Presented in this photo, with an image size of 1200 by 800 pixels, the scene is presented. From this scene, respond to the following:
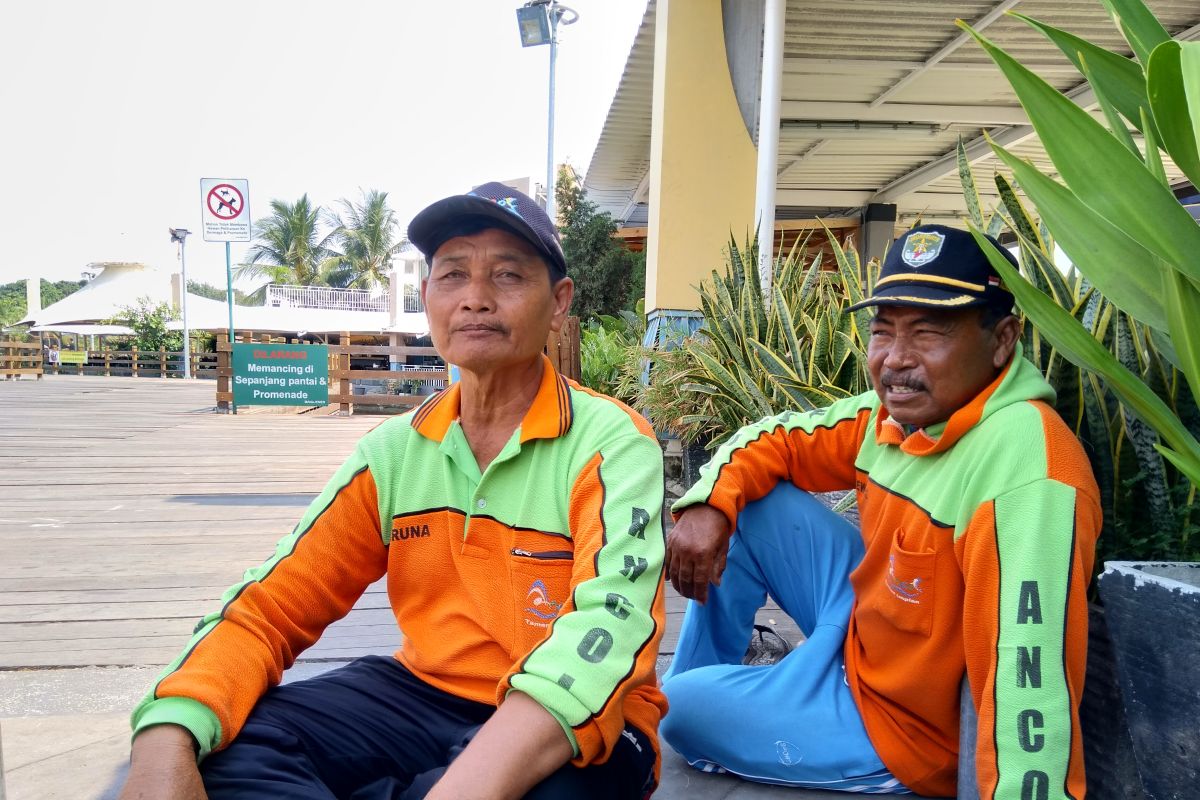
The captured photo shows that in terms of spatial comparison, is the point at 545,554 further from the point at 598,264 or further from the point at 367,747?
the point at 598,264

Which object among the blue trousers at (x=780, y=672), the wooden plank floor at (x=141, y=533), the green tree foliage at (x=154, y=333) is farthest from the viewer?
the green tree foliage at (x=154, y=333)

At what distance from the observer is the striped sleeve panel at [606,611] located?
1.22 meters

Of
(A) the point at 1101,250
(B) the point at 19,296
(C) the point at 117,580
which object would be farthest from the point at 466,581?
(B) the point at 19,296

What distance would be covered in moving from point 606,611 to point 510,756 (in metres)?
0.25

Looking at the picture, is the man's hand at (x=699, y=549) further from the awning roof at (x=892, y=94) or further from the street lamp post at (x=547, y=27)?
the street lamp post at (x=547, y=27)

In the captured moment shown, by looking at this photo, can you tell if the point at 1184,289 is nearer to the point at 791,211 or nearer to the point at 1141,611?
the point at 1141,611

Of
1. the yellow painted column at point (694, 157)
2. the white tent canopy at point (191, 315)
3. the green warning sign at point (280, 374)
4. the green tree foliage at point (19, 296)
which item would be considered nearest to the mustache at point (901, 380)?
the yellow painted column at point (694, 157)

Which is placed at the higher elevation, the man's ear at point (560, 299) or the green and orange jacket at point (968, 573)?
the man's ear at point (560, 299)

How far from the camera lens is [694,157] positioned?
672cm

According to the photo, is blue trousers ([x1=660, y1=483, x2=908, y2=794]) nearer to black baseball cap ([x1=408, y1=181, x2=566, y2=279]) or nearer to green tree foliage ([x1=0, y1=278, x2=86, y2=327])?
black baseball cap ([x1=408, y1=181, x2=566, y2=279])

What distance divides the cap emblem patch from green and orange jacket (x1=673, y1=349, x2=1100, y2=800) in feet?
0.83

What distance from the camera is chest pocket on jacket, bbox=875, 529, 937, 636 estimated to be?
5.18 feet

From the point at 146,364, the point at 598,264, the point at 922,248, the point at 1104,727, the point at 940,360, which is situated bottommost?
the point at 146,364

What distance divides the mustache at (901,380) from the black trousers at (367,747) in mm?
824
